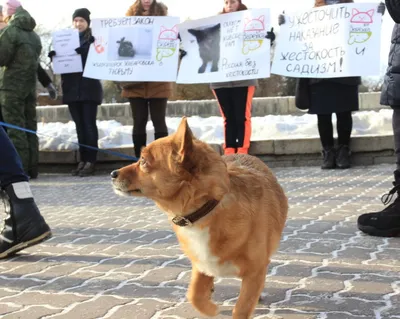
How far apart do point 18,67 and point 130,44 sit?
1772 mm

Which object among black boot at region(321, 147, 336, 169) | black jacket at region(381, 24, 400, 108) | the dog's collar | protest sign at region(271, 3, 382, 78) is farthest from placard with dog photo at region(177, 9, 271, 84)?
the dog's collar

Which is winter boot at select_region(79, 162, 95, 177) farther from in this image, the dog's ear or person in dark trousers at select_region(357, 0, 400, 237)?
the dog's ear

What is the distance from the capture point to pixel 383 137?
1057 cm

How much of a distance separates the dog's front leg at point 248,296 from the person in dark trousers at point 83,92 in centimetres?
789

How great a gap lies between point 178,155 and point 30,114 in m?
8.11

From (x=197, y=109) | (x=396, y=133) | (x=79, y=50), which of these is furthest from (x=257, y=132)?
(x=396, y=133)

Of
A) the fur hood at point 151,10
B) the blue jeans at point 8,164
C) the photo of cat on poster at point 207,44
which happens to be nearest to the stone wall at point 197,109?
the fur hood at point 151,10

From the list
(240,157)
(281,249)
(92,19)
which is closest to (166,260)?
(281,249)

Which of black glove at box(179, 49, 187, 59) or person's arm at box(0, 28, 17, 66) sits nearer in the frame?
person's arm at box(0, 28, 17, 66)

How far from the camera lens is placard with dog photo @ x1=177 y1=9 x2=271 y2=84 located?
9.81 metres

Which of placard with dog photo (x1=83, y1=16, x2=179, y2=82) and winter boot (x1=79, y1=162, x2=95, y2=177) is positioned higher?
placard with dog photo (x1=83, y1=16, x2=179, y2=82)

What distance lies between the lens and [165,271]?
4.31 meters

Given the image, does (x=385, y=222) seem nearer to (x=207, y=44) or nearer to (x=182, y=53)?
(x=207, y=44)

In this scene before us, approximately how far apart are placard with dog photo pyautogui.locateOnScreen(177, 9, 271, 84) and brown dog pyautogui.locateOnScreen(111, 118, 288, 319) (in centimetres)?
686
